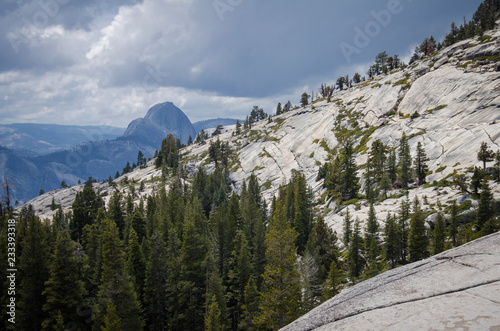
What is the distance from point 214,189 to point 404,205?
64.5 metres

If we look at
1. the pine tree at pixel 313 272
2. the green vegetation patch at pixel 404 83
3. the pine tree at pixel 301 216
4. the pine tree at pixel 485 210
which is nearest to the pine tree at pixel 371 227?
the pine tree at pixel 313 272

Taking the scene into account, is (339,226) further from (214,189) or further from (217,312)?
(214,189)

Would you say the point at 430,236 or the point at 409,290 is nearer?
the point at 409,290

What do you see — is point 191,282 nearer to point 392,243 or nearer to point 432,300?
point 432,300

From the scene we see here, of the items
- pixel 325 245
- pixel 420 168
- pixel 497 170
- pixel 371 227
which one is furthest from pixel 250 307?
pixel 420 168

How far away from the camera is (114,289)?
25.2 meters

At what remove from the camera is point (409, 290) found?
27.9 feet

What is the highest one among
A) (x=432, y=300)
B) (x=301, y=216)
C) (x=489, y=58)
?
(x=489, y=58)

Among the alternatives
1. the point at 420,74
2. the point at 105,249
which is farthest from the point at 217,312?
the point at 420,74

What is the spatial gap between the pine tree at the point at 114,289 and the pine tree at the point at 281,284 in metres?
13.3

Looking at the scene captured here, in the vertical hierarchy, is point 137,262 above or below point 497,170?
below

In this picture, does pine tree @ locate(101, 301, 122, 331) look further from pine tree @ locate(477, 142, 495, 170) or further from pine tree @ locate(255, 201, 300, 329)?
pine tree @ locate(477, 142, 495, 170)

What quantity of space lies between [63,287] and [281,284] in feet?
76.1

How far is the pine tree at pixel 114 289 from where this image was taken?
24953 millimetres
